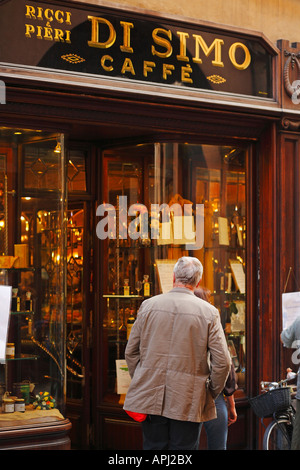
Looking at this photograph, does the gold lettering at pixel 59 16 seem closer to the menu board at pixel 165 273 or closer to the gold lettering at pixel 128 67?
the gold lettering at pixel 128 67

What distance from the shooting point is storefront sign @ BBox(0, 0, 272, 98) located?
5625 mm

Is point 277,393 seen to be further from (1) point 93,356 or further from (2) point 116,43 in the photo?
(2) point 116,43

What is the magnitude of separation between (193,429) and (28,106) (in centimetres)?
284

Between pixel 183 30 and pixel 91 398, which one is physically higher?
pixel 183 30

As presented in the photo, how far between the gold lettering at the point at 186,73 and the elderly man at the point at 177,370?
2.42 metres

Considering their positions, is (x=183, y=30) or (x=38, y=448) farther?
(x=183, y=30)

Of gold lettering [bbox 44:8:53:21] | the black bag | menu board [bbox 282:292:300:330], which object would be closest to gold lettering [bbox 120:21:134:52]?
gold lettering [bbox 44:8:53:21]

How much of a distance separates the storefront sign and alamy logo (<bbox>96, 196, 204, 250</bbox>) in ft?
3.91

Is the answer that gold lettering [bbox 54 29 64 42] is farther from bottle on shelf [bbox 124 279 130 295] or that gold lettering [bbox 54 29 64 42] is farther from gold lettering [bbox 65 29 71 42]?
bottle on shelf [bbox 124 279 130 295]

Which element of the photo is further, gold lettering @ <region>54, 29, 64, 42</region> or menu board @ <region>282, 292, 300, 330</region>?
menu board @ <region>282, 292, 300, 330</region>

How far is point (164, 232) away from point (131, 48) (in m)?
1.73

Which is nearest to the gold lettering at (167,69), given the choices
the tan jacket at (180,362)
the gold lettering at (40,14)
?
the gold lettering at (40,14)

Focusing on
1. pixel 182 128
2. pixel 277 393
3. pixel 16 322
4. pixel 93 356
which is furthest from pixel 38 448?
pixel 182 128

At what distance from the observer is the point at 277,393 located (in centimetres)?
575
